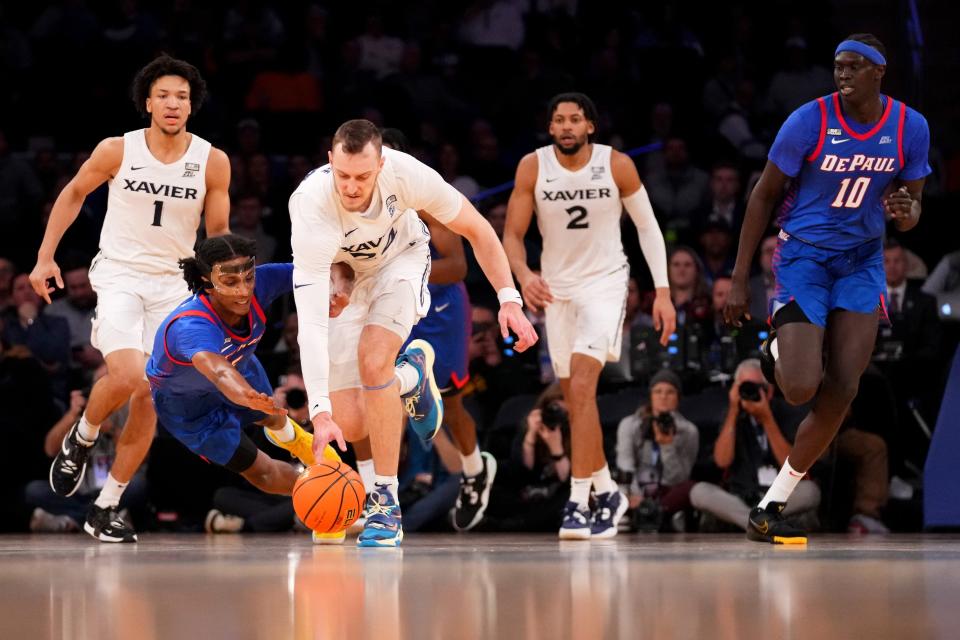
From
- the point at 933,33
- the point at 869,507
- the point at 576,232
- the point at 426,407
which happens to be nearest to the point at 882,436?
the point at 869,507

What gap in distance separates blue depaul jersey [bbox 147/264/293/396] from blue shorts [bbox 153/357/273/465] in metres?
0.05

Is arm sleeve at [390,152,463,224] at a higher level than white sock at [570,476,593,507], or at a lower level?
higher

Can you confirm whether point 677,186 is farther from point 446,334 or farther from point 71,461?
point 71,461

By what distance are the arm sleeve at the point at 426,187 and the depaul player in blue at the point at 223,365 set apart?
0.81 meters

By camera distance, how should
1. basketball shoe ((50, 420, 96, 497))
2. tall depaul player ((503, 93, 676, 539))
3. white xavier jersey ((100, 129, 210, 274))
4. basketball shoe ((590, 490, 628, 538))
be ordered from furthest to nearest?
basketball shoe ((590, 490, 628, 538)), tall depaul player ((503, 93, 676, 539)), basketball shoe ((50, 420, 96, 497)), white xavier jersey ((100, 129, 210, 274))

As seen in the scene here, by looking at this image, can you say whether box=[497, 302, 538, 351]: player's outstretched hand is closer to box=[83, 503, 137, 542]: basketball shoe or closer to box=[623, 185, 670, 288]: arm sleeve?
box=[623, 185, 670, 288]: arm sleeve

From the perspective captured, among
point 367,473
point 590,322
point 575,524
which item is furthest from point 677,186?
point 367,473

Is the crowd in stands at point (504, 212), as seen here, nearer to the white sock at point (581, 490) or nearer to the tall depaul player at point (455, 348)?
the tall depaul player at point (455, 348)

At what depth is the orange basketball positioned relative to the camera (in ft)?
19.8

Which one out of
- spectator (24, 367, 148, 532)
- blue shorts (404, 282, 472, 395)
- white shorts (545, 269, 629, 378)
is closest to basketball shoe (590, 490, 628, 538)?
white shorts (545, 269, 629, 378)

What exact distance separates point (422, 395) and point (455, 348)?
149cm

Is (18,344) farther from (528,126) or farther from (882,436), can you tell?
(882,436)

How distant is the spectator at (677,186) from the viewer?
12352 millimetres

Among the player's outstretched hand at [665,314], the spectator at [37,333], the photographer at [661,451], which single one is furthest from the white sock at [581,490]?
the spectator at [37,333]
